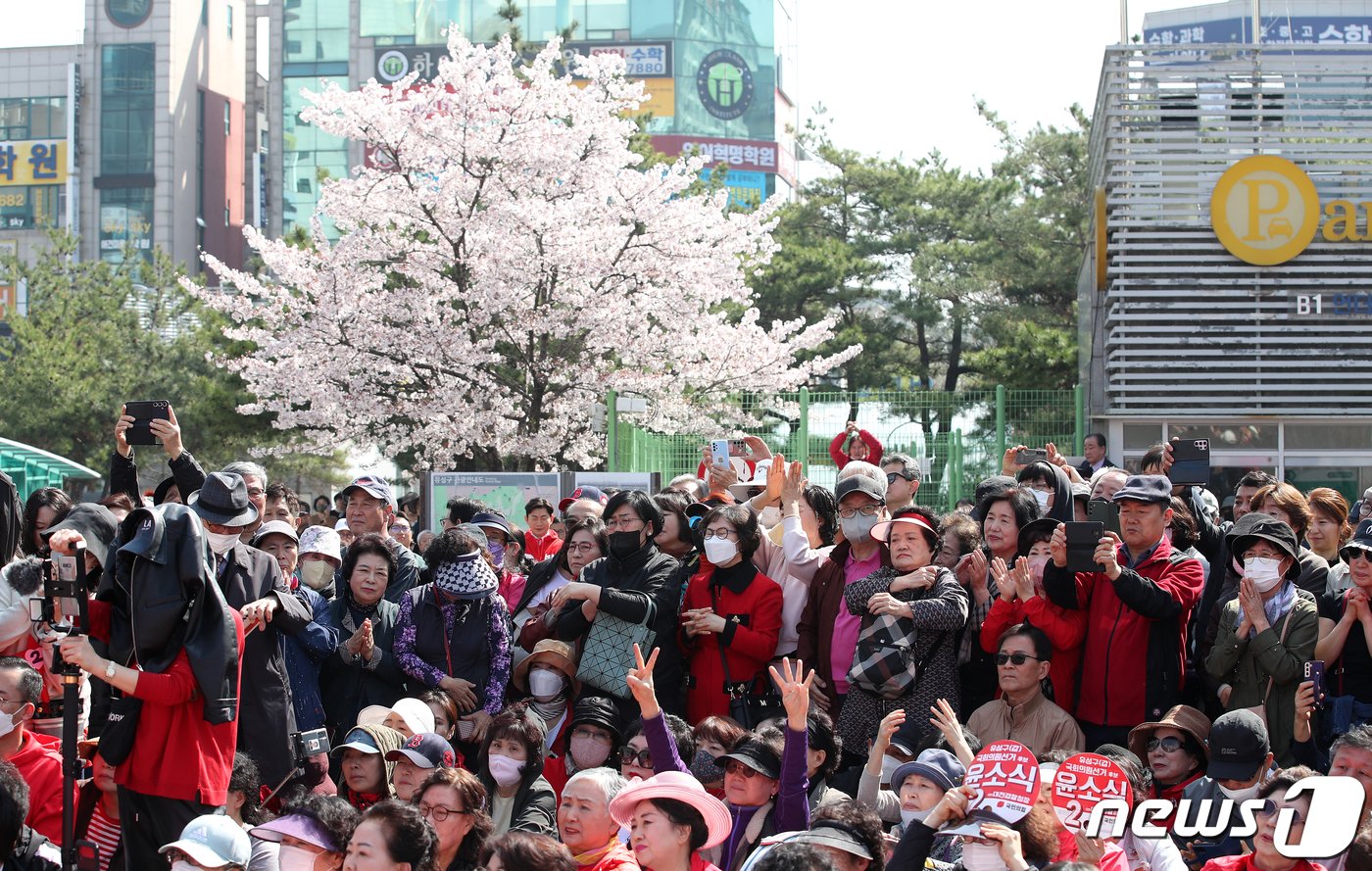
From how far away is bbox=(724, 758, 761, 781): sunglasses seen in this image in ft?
18.7

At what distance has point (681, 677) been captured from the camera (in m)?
7.35

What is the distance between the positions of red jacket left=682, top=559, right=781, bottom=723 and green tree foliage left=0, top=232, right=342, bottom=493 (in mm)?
24603

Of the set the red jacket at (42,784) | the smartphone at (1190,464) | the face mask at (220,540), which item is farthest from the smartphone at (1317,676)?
the red jacket at (42,784)

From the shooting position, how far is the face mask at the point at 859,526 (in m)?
7.21

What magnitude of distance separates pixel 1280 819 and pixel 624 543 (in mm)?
3453

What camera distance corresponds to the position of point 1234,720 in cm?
578

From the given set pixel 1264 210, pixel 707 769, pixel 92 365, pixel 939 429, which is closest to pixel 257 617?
pixel 707 769

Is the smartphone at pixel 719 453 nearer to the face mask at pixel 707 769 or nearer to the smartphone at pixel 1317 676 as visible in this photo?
the face mask at pixel 707 769

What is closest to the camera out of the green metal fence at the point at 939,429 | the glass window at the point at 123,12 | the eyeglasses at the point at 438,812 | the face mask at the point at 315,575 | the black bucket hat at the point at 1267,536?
the eyeglasses at the point at 438,812

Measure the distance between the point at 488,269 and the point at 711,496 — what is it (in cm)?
1276

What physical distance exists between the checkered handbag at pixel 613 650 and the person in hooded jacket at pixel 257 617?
1.41 meters

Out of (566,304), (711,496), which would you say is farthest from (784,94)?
(711,496)

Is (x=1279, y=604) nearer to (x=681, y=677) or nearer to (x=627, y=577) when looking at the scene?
(x=681, y=677)

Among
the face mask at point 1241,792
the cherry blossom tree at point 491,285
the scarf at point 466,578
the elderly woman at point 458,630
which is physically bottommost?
the face mask at point 1241,792
